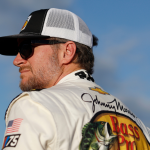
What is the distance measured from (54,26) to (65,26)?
6.0 inches

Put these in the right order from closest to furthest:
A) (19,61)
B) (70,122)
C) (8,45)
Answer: (70,122) → (19,61) → (8,45)

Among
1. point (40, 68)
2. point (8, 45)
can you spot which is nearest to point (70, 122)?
point (40, 68)

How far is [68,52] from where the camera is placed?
133 inches

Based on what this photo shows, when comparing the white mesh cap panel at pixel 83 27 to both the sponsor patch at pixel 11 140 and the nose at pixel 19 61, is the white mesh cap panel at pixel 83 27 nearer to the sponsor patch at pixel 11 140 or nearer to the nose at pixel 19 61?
the nose at pixel 19 61

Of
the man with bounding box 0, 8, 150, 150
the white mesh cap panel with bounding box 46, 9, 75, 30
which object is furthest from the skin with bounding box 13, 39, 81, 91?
the white mesh cap panel with bounding box 46, 9, 75, 30

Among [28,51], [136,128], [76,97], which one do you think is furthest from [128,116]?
[28,51]

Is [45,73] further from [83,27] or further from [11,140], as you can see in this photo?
[11,140]

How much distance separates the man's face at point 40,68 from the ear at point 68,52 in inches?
4.2

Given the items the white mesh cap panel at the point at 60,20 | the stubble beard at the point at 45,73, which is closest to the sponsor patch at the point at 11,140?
the stubble beard at the point at 45,73

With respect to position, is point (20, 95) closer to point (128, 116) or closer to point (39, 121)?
point (39, 121)

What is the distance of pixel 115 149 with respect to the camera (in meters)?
2.48

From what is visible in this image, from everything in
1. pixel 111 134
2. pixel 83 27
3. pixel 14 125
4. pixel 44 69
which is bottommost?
pixel 111 134

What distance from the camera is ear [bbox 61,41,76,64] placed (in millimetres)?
3309

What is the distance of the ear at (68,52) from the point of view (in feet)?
10.9
